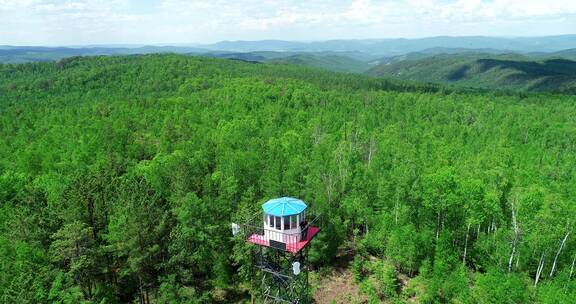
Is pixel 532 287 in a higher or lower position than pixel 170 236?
lower

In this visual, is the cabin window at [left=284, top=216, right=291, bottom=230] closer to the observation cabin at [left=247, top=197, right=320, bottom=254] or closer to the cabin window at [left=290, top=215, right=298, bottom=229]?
the observation cabin at [left=247, top=197, right=320, bottom=254]

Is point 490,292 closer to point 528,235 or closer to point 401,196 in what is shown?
point 528,235

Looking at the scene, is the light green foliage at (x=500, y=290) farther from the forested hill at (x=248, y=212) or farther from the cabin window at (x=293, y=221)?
the cabin window at (x=293, y=221)

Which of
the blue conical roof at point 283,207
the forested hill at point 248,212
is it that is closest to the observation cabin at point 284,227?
the blue conical roof at point 283,207

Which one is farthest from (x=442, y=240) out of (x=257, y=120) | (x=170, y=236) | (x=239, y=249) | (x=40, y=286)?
(x=257, y=120)

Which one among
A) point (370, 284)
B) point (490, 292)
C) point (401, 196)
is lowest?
point (370, 284)

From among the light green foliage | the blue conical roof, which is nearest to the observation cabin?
the blue conical roof

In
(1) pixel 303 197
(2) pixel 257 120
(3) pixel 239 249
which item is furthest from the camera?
(2) pixel 257 120
